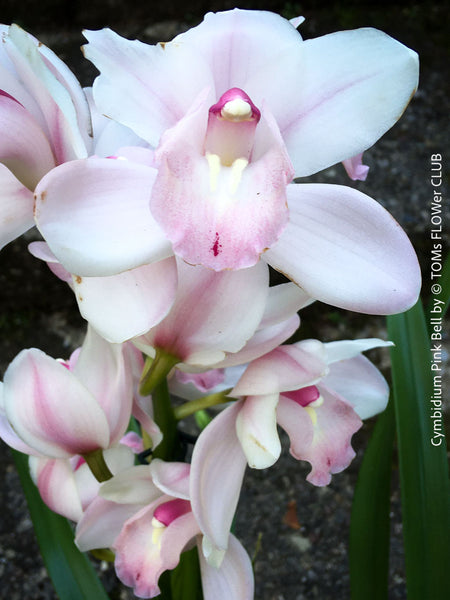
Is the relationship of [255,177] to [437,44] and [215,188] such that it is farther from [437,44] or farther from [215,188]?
[437,44]

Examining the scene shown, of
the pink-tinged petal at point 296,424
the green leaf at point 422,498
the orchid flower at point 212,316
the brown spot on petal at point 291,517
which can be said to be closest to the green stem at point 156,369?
the orchid flower at point 212,316

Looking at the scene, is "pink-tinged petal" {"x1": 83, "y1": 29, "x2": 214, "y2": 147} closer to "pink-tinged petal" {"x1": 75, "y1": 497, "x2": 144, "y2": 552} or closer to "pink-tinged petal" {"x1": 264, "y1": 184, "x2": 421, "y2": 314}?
"pink-tinged petal" {"x1": 264, "y1": 184, "x2": 421, "y2": 314}

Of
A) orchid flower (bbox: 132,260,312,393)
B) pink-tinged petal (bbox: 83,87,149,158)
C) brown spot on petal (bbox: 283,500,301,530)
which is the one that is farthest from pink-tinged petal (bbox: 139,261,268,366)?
brown spot on petal (bbox: 283,500,301,530)

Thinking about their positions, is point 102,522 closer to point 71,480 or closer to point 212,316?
point 71,480

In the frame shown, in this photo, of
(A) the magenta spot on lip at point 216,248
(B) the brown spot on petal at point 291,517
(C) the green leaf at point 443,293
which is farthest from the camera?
(B) the brown spot on petal at point 291,517

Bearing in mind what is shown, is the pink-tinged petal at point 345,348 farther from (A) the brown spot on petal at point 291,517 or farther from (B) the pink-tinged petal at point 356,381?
(A) the brown spot on petal at point 291,517

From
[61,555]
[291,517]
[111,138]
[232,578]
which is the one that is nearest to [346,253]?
[111,138]
